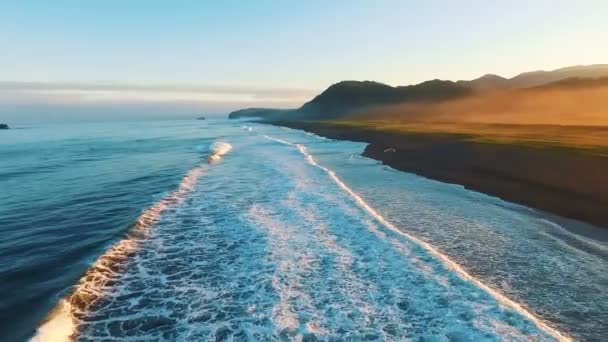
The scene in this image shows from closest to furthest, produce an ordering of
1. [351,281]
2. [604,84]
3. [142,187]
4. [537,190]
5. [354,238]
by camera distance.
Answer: [351,281] < [354,238] < [537,190] < [142,187] < [604,84]

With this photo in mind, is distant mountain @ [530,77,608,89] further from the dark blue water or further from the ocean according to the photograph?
the dark blue water

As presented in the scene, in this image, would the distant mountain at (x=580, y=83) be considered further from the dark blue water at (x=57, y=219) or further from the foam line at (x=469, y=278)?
the dark blue water at (x=57, y=219)

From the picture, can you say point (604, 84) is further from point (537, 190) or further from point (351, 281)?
point (351, 281)

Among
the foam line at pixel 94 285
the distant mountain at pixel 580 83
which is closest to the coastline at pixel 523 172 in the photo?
the foam line at pixel 94 285

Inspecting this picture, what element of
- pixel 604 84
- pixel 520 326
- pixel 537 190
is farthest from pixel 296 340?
pixel 604 84

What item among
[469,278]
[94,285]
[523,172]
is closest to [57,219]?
[94,285]

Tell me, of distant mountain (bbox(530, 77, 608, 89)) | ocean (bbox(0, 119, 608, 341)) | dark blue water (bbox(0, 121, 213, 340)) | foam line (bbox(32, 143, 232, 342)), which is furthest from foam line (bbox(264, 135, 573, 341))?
distant mountain (bbox(530, 77, 608, 89))
